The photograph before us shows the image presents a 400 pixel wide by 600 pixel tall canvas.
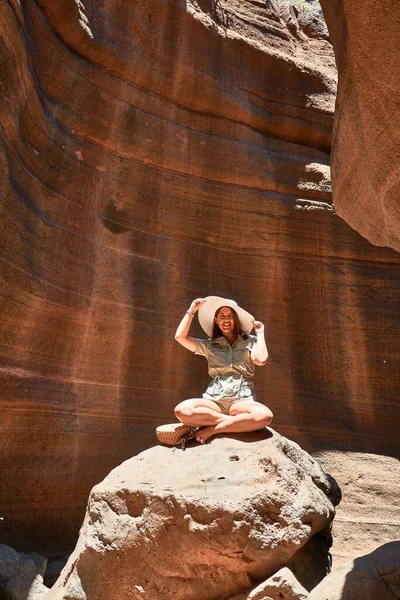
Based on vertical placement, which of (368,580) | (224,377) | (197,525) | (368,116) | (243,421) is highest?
(368,116)

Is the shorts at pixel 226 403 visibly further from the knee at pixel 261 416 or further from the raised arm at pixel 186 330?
the raised arm at pixel 186 330

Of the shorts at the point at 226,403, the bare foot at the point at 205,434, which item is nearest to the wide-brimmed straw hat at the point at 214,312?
the shorts at the point at 226,403

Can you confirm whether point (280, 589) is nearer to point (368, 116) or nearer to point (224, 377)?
point (224, 377)

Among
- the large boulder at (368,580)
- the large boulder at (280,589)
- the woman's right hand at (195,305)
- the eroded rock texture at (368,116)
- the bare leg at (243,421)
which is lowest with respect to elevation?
the large boulder at (280,589)

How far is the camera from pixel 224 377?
530 cm

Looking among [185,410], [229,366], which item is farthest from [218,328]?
[185,410]

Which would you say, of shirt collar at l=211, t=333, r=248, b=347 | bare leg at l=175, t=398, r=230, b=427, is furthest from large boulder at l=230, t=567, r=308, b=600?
shirt collar at l=211, t=333, r=248, b=347

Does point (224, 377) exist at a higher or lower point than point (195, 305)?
lower

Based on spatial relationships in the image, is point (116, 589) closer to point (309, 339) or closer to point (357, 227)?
point (357, 227)

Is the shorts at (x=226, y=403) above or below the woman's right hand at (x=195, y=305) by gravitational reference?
below

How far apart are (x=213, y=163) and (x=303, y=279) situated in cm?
178

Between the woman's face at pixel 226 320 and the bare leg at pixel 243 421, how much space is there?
677 mm

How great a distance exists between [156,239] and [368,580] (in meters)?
4.91

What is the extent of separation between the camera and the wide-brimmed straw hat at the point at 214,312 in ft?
18.2
